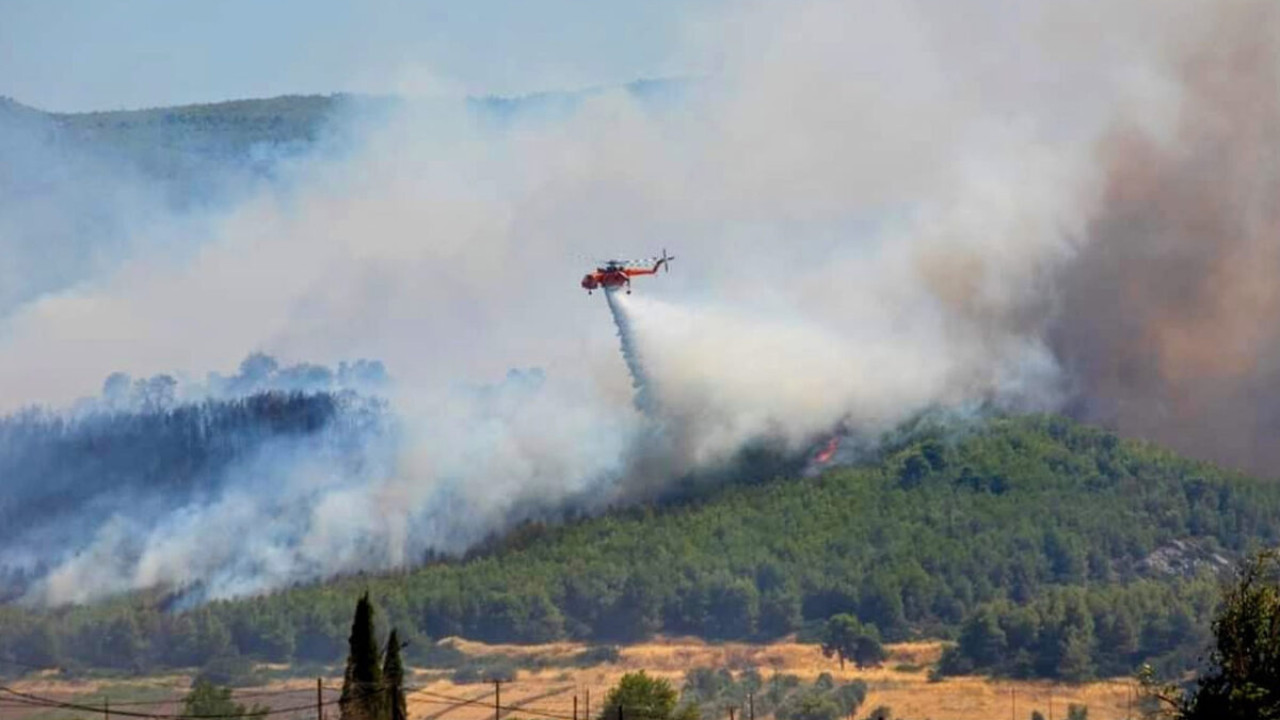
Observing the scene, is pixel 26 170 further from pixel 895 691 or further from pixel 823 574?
pixel 895 691

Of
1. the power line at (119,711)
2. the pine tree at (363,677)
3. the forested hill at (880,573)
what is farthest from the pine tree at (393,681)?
the forested hill at (880,573)

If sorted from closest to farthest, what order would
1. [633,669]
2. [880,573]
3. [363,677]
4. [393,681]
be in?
1. [363,677]
2. [393,681]
3. [633,669]
4. [880,573]

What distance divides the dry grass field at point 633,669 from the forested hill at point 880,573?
1.66 metres

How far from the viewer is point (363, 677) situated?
8444cm

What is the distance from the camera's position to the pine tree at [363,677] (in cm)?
8375

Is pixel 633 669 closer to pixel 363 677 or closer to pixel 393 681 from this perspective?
pixel 393 681

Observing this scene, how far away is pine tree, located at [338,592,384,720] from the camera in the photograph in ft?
275

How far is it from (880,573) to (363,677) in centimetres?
5772

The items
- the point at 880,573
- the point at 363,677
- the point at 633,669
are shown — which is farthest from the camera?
the point at 880,573

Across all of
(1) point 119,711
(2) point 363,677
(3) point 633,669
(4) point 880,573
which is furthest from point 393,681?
(4) point 880,573

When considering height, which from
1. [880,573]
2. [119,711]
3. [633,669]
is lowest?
[119,711]

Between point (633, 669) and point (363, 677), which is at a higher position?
point (633, 669)

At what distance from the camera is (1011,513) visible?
478 ft

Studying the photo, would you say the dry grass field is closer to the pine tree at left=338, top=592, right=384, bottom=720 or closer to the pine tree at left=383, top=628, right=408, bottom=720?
the pine tree at left=383, top=628, right=408, bottom=720
